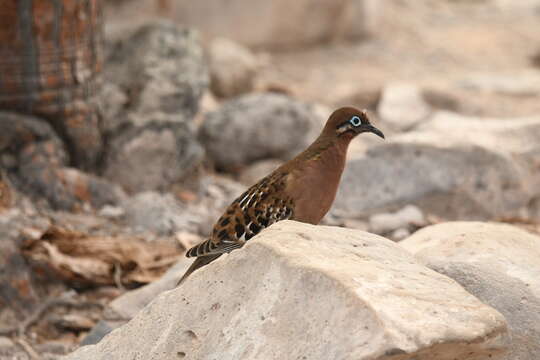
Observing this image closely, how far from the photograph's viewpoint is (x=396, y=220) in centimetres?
560

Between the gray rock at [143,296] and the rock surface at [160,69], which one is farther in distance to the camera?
the rock surface at [160,69]

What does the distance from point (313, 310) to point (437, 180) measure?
11.1 feet

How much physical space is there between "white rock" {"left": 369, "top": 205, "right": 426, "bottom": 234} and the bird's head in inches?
69.9

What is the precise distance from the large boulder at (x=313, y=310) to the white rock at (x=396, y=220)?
2362mm

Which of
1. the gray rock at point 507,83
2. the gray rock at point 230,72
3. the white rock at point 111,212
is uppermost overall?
the gray rock at point 230,72

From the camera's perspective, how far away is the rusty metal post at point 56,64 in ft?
17.5

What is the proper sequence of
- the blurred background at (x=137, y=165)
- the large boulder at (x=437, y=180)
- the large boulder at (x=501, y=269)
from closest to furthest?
1. the large boulder at (x=501, y=269)
2. the blurred background at (x=137, y=165)
3. the large boulder at (x=437, y=180)

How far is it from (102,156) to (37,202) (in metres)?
0.80

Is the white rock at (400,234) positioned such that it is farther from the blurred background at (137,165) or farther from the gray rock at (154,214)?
the gray rock at (154,214)

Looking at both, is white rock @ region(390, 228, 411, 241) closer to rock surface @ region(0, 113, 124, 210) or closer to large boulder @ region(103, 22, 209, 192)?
large boulder @ region(103, 22, 209, 192)

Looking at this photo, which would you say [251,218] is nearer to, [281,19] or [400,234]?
[400,234]

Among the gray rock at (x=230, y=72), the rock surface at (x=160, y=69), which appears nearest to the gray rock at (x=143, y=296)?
the rock surface at (x=160, y=69)

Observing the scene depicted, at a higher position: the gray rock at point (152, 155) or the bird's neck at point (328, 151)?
the bird's neck at point (328, 151)

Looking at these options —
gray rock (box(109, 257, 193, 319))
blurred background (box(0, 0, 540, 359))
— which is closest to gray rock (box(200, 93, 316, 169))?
blurred background (box(0, 0, 540, 359))
